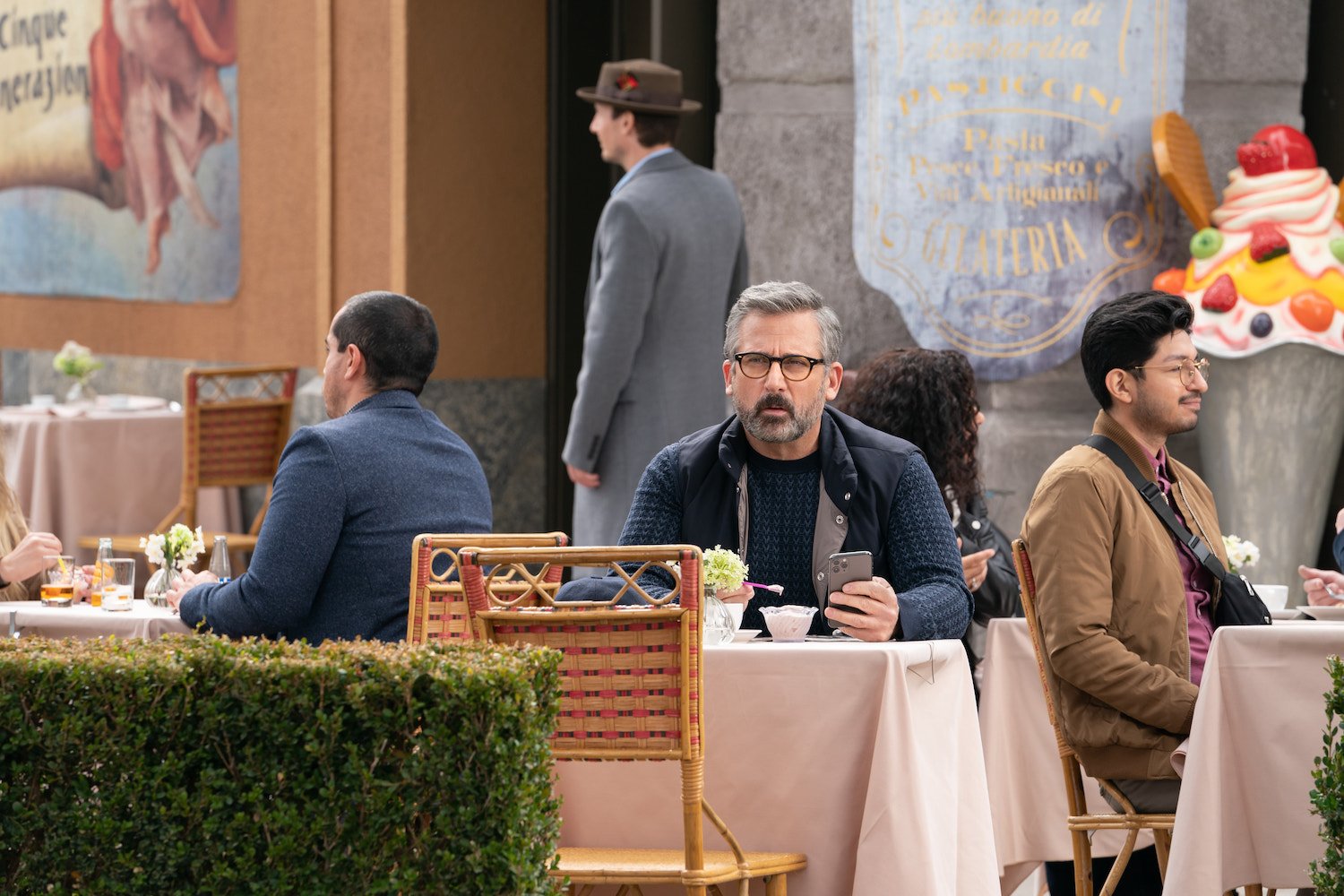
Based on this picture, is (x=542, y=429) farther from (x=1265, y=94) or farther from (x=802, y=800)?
(x=802, y=800)

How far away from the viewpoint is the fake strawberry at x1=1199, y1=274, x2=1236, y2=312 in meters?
6.10

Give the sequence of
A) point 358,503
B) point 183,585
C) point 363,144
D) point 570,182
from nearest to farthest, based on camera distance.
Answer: point 358,503
point 183,585
point 363,144
point 570,182

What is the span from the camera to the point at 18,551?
4371mm

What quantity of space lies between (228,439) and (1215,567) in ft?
17.2

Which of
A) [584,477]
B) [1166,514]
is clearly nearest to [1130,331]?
[1166,514]

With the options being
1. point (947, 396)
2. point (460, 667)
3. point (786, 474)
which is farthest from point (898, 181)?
point (460, 667)

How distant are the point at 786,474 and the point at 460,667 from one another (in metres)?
1.27

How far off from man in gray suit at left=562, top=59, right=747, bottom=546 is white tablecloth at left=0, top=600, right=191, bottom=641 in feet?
6.59

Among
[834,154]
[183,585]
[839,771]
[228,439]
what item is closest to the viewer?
[839,771]

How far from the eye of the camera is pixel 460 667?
109 inches

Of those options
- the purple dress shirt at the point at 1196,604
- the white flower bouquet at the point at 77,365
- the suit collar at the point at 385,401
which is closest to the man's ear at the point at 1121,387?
the purple dress shirt at the point at 1196,604

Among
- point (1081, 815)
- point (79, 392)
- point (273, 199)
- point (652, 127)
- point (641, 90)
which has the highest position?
point (641, 90)

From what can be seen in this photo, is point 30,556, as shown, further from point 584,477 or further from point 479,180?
point 479,180

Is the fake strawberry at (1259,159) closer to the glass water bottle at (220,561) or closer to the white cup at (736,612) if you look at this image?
the white cup at (736,612)
